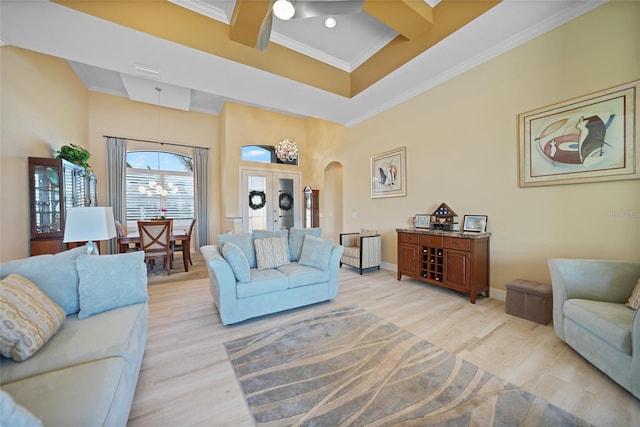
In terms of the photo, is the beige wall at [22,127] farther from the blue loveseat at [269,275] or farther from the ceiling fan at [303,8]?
the ceiling fan at [303,8]

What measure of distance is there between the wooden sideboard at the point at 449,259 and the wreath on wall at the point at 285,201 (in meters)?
4.03

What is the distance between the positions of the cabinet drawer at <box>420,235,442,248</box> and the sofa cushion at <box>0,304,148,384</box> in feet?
11.3

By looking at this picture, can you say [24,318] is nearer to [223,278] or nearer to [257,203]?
[223,278]

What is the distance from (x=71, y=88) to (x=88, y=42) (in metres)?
2.79

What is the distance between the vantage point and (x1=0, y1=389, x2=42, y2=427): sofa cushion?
23.1 inches

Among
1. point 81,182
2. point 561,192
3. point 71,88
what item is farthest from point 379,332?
point 71,88

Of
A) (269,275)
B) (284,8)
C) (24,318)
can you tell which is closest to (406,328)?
(269,275)

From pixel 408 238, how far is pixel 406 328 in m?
1.65

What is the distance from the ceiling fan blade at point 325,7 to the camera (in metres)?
2.01

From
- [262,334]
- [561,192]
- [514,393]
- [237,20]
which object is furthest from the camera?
[237,20]

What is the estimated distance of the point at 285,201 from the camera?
23.1 feet

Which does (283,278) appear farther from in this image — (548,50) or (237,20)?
(548,50)

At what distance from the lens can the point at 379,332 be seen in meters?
2.34

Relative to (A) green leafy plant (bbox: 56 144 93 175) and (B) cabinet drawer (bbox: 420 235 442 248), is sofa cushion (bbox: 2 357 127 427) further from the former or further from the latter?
(A) green leafy plant (bbox: 56 144 93 175)
